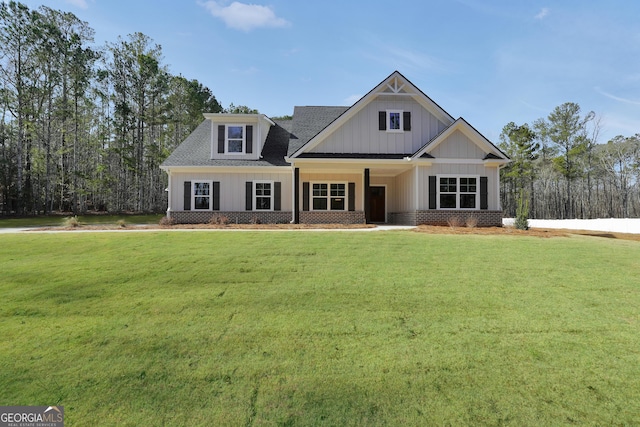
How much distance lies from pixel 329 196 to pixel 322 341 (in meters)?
15.6

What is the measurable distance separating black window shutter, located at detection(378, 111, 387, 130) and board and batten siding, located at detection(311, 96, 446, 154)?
0.55 ft

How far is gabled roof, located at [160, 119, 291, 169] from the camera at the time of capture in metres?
18.0

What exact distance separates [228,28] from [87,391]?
15.1 meters

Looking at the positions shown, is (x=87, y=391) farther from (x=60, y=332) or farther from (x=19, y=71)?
(x=19, y=71)

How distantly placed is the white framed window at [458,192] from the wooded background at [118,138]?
15.5 metres

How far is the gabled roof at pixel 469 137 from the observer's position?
15664 millimetres

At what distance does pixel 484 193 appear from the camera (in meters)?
16.1

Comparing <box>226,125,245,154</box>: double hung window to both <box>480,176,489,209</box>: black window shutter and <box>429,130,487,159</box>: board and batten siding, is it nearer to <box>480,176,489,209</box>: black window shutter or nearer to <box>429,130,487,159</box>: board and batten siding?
<box>429,130,487,159</box>: board and batten siding

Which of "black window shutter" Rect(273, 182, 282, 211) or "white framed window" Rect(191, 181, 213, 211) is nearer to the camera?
"white framed window" Rect(191, 181, 213, 211)

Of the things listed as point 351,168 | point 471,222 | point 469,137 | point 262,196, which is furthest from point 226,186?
point 469,137

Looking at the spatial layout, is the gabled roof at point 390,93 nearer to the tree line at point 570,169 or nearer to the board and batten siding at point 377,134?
the board and batten siding at point 377,134

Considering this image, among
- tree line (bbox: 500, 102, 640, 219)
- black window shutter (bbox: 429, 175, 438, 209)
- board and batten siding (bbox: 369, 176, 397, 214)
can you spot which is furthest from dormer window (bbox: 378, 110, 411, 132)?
tree line (bbox: 500, 102, 640, 219)

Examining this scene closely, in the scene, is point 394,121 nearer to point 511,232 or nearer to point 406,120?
point 406,120

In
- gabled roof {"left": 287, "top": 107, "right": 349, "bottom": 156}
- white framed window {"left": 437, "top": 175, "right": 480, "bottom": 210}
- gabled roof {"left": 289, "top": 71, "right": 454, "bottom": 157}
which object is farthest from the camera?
gabled roof {"left": 287, "top": 107, "right": 349, "bottom": 156}
